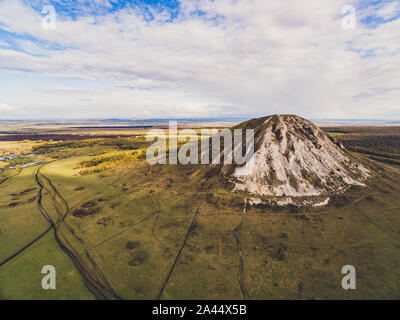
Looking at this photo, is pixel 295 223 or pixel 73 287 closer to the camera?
pixel 73 287

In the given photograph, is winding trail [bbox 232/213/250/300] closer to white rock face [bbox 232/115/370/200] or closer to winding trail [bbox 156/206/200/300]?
winding trail [bbox 156/206/200/300]

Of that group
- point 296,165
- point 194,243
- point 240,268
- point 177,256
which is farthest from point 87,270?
point 296,165

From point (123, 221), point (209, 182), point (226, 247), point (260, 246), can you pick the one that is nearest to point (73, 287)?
point (123, 221)

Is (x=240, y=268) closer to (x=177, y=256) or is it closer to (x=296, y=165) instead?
(x=177, y=256)
